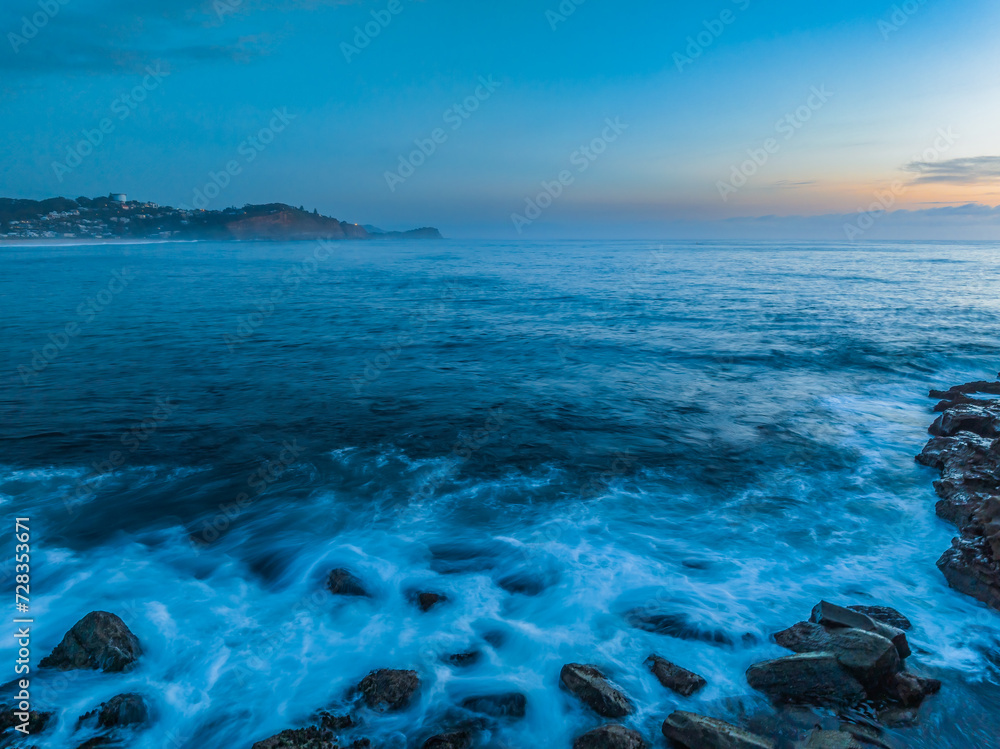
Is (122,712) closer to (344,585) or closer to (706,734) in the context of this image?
(344,585)

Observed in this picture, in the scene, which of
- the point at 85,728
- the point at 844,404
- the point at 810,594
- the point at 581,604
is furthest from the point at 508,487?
the point at 844,404

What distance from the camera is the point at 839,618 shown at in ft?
20.1

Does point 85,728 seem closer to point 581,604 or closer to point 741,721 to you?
point 581,604

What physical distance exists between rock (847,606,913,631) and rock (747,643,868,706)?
1.31 metres

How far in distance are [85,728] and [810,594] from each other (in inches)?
344

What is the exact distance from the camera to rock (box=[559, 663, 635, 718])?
17.6ft

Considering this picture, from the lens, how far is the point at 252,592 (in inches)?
295

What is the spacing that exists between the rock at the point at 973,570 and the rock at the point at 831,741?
4025 millimetres

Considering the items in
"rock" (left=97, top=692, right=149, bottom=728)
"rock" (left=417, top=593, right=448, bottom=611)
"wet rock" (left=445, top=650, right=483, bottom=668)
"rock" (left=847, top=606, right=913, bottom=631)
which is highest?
"rock" (left=97, top=692, right=149, bottom=728)

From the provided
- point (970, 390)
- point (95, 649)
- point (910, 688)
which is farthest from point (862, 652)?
point (970, 390)

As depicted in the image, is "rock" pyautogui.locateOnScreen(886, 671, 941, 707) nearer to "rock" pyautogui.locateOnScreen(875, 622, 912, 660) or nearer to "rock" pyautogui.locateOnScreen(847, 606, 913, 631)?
"rock" pyautogui.locateOnScreen(875, 622, 912, 660)

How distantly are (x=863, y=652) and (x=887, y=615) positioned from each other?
67.5 inches

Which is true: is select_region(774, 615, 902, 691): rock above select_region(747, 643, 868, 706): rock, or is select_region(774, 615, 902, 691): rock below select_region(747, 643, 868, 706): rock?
above

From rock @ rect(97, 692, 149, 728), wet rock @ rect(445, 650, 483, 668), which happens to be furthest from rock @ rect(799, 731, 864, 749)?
rock @ rect(97, 692, 149, 728)
